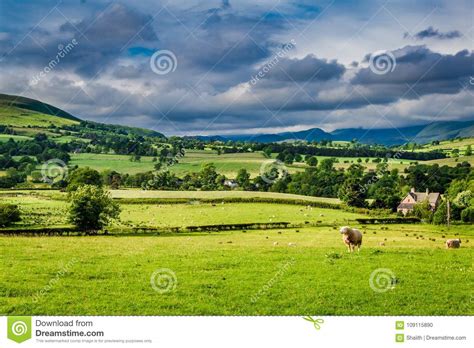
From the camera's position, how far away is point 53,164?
2459cm

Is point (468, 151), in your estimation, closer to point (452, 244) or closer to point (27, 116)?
point (452, 244)

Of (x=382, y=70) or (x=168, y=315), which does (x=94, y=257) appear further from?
(x=382, y=70)

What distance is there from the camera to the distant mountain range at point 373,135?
2308cm

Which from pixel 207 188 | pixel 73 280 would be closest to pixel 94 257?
pixel 73 280

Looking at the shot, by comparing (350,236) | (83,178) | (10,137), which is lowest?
(350,236)

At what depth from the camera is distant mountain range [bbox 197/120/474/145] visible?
909 inches
